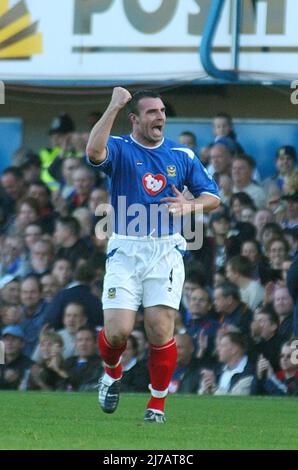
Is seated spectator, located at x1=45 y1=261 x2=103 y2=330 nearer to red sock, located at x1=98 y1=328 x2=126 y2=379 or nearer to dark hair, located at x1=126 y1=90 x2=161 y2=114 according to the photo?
red sock, located at x1=98 y1=328 x2=126 y2=379

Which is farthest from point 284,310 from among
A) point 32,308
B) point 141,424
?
point 141,424

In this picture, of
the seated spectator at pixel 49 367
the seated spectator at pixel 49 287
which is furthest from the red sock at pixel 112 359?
the seated spectator at pixel 49 287

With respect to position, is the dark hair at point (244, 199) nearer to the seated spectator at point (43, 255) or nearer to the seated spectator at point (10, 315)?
the seated spectator at point (43, 255)

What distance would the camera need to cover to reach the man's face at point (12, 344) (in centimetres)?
1326

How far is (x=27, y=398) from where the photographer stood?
39.2ft

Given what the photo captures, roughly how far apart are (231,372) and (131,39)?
11.3 feet

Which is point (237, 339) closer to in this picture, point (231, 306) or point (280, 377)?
point (231, 306)

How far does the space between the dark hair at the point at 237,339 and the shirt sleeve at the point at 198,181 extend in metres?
3.00

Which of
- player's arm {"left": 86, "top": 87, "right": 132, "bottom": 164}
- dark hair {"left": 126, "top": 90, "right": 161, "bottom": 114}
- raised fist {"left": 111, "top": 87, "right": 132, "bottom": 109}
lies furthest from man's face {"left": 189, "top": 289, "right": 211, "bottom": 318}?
raised fist {"left": 111, "top": 87, "right": 132, "bottom": 109}

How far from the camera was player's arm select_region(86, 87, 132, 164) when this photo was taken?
30.2ft

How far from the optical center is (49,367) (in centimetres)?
1314
